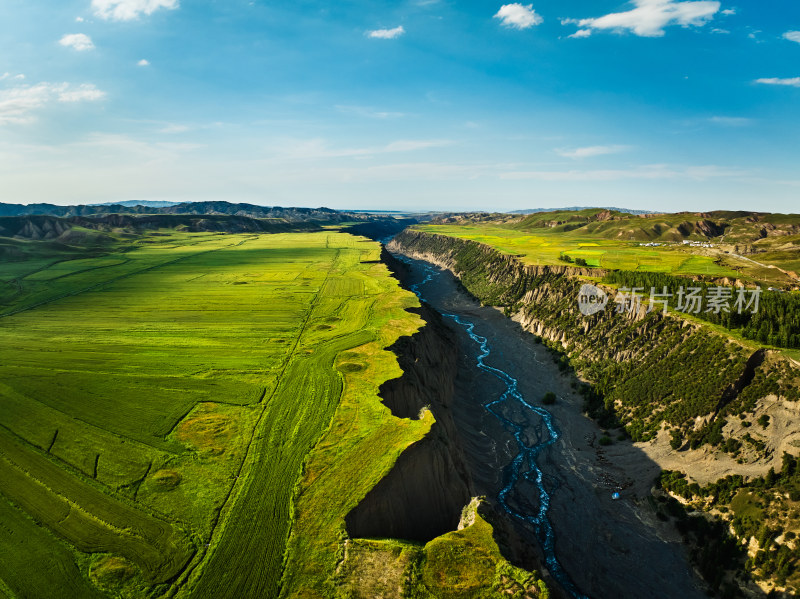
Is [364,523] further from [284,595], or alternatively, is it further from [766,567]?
[766,567]

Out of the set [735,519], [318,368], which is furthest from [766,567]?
[318,368]

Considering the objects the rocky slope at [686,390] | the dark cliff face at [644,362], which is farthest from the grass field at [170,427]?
the dark cliff face at [644,362]

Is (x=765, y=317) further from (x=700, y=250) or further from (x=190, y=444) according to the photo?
(x=700, y=250)

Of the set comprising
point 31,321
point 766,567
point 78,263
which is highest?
point 78,263

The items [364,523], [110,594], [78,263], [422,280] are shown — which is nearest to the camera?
[110,594]

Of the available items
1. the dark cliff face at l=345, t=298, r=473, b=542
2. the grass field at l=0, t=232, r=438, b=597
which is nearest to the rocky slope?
the dark cliff face at l=345, t=298, r=473, b=542

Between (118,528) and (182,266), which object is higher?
(182,266)

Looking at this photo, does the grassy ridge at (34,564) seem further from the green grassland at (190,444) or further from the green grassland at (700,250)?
the green grassland at (700,250)
